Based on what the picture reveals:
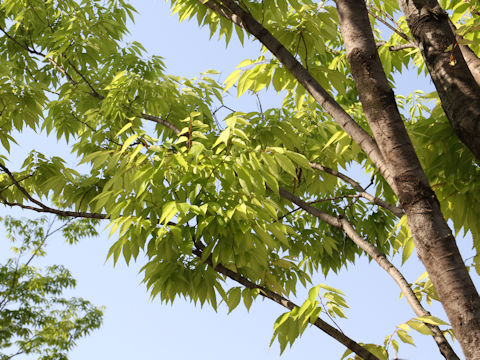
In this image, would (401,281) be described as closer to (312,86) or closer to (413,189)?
(413,189)

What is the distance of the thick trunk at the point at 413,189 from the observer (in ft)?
6.31

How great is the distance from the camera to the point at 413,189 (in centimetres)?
213

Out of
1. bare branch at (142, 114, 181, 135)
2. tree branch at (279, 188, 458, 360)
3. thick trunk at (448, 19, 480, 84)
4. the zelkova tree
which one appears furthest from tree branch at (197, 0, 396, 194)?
bare branch at (142, 114, 181, 135)

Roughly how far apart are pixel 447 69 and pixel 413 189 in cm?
71

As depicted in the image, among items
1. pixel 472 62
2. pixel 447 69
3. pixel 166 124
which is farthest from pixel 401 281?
pixel 166 124

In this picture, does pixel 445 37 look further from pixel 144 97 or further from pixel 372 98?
pixel 144 97

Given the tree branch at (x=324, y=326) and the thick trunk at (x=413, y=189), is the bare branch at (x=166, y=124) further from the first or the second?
the thick trunk at (x=413, y=189)

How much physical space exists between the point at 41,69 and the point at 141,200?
5486mm

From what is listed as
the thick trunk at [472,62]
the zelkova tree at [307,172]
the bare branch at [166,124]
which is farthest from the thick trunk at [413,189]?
the bare branch at [166,124]

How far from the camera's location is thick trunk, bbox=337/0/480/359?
1.92 metres

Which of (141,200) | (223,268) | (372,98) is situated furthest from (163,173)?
(372,98)

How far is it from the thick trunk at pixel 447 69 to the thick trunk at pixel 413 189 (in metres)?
0.27

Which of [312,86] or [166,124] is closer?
[312,86]

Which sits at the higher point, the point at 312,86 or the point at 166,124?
the point at 166,124
